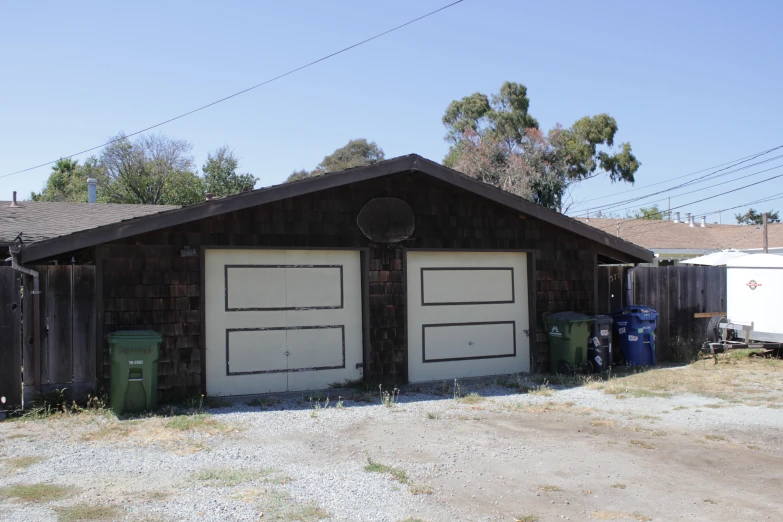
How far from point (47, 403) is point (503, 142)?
29.0m

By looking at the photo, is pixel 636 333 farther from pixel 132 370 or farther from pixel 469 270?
pixel 132 370

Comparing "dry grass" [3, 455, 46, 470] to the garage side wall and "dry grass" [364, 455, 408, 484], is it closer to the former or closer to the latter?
the garage side wall

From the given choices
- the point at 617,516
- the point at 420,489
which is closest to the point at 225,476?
the point at 420,489

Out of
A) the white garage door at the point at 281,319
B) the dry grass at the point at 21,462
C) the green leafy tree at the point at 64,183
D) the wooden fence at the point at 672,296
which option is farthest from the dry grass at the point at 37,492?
the green leafy tree at the point at 64,183

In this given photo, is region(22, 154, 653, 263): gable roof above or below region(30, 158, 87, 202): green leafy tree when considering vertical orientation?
below

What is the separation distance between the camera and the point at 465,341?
11.6m

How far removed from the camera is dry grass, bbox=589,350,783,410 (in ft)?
32.6

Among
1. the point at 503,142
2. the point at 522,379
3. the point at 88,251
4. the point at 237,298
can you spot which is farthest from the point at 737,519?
the point at 503,142

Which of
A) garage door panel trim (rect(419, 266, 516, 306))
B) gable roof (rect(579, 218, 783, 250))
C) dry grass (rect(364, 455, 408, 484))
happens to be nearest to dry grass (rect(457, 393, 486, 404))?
garage door panel trim (rect(419, 266, 516, 306))

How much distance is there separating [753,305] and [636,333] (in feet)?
9.73

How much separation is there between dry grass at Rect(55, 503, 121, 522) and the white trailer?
455 inches

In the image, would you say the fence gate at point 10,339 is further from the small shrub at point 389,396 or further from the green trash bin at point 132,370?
the small shrub at point 389,396

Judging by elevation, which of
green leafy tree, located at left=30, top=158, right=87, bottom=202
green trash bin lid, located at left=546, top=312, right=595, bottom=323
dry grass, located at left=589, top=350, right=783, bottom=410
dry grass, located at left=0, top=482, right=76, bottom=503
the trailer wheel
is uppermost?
green leafy tree, located at left=30, top=158, right=87, bottom=202

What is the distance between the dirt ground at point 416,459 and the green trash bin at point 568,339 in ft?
4.96
